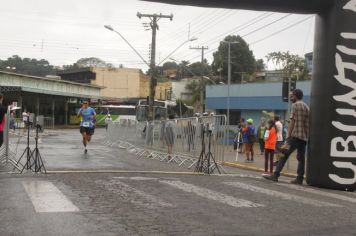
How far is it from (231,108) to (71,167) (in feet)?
118

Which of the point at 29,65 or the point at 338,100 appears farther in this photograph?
the point at 29,65

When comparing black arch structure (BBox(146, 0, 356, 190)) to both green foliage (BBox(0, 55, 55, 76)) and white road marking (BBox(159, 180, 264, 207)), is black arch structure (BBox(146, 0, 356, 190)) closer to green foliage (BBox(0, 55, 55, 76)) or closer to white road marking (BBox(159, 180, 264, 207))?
white road marking (BBox(159, 180, 264, 207))

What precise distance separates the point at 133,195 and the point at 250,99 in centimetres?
3806

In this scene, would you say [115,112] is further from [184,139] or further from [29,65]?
[29,65]

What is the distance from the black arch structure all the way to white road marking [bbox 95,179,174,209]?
11.6 feet

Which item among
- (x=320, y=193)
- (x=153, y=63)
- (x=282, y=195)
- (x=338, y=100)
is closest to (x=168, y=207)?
(x=282, y=195)

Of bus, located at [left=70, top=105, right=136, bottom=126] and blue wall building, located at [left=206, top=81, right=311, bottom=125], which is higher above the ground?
blue wall building, located at [left=206, top=81, right=311, bottom=125]

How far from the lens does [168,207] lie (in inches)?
312

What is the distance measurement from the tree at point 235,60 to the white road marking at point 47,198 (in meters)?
74.4

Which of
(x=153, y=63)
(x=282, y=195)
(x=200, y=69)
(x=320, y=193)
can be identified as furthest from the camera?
(x=200, y=69)

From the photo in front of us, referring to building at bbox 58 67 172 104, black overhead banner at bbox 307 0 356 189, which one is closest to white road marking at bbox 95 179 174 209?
black overhead banner at bbox 307 0 356 189

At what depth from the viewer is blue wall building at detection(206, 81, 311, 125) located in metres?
43.4

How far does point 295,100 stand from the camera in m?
12.0

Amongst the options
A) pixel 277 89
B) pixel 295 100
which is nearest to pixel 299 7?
pixel 295 100
